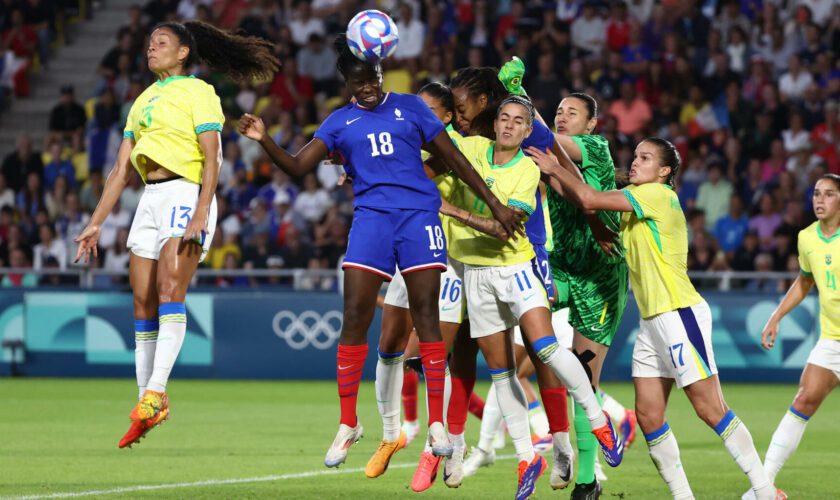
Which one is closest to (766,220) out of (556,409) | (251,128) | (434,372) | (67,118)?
(556,409)

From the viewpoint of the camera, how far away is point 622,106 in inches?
799

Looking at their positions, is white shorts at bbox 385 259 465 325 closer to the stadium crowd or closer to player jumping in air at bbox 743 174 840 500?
player jumping in air at bbox 743 174 840 500

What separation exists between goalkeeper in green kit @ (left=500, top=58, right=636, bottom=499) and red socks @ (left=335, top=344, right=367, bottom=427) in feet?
5.72

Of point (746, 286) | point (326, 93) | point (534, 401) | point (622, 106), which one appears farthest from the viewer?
point (326, 93)

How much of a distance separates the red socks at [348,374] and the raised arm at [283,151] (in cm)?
115

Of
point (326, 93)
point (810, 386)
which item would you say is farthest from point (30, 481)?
point (326, 93)

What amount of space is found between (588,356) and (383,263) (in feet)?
6.15

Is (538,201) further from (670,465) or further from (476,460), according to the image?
(476,460)

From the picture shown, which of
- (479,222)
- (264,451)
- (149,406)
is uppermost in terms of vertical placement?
(479,222)

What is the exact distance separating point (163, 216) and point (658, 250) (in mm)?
3217

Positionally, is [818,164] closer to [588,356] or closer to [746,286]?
[746,286]

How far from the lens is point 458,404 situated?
30.0 ft

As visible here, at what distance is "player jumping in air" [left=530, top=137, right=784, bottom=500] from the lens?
8109 millimetres

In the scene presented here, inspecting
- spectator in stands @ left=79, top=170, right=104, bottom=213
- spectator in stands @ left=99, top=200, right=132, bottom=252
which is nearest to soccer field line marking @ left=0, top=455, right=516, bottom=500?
spectator in stands @ left=99, top=200, right=132, bottom=252
